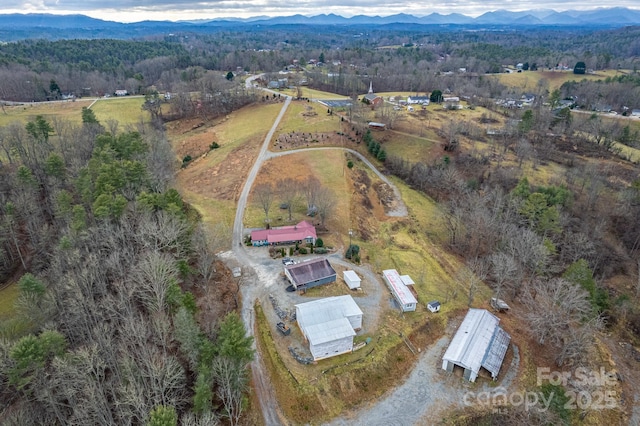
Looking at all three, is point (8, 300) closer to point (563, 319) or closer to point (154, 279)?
point (154, 279)

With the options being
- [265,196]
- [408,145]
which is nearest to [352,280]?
[265,196]

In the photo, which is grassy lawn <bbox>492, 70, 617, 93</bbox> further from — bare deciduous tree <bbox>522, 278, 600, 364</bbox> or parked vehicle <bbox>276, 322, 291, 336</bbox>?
parked vehicle <bbox>276, 322, 291, 336</bbox>

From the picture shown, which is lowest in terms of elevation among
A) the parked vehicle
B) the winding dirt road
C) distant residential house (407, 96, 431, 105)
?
the winding dirt road

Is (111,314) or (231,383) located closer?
(231,383)

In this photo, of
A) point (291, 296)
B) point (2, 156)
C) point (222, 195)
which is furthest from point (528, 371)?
→ point (2, 156)

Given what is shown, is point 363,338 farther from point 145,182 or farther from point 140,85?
point 140,85

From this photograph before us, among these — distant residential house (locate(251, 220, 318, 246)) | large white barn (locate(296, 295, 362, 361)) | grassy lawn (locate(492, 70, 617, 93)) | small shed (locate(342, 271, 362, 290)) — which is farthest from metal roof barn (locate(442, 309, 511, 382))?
grassy lawn (locate(492, 70, 617, 93))

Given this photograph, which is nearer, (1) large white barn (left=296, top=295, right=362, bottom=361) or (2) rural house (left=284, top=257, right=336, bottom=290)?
(1) large white barn (left=296, top=295, right=362, bottom=361)
